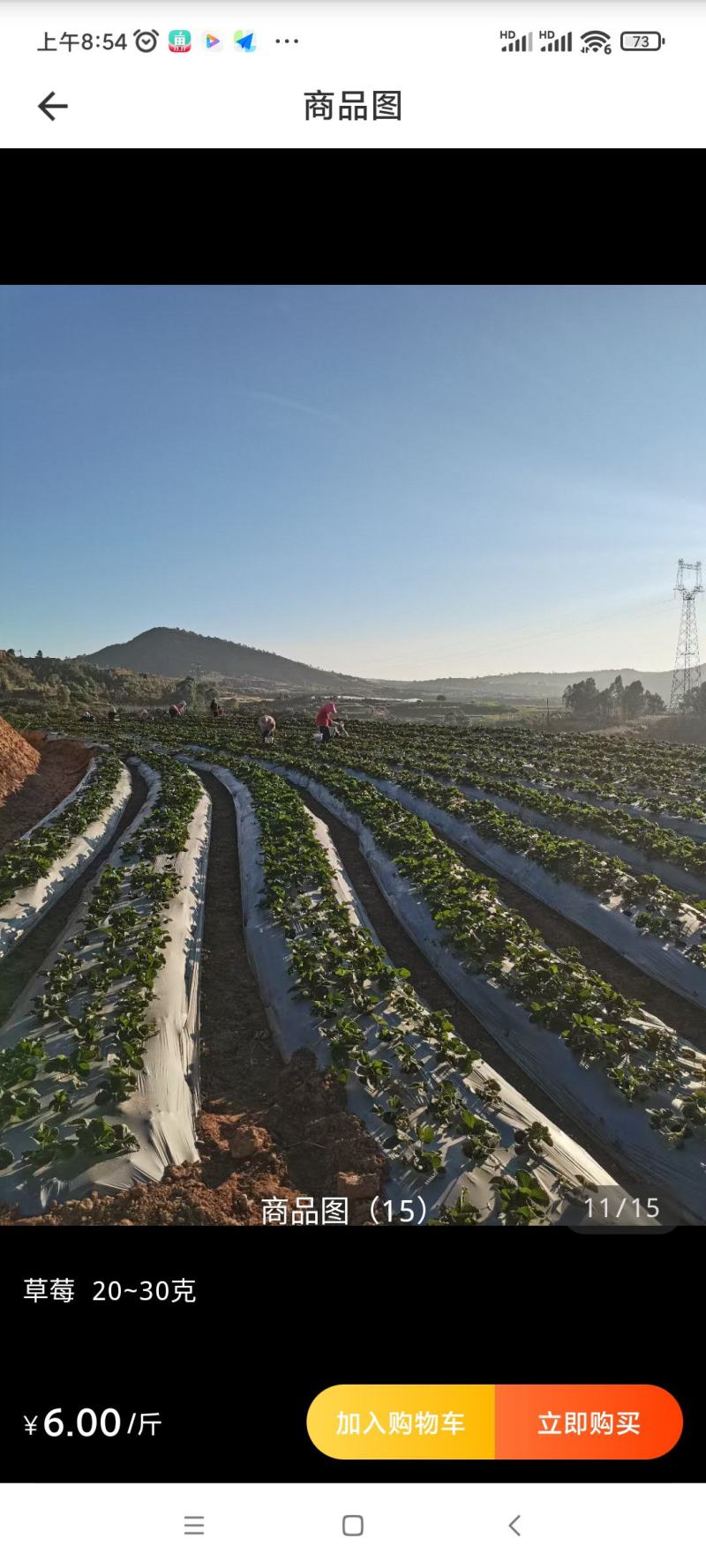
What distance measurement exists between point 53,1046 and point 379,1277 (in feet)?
14.8

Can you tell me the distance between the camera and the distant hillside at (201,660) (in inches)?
5236

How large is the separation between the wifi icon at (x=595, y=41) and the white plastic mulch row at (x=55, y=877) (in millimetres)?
9935

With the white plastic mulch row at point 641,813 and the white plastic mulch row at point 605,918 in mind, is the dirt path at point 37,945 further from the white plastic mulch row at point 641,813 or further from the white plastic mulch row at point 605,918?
the white plastic mulch row at point 641,813

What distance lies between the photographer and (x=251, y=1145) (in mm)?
4547

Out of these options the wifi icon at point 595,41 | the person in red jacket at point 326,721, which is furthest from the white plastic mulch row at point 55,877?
the person in red jacket at point 326,721

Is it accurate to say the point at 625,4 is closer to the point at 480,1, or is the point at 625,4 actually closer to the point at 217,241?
the point at 480,1

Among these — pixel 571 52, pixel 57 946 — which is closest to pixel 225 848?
pixel 57 946

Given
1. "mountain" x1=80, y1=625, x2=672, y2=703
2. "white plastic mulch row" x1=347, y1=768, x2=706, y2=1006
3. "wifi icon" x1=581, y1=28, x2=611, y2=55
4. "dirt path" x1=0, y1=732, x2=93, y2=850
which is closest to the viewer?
"wifi icon" x1=581, y1=28, x2=611, y2=55

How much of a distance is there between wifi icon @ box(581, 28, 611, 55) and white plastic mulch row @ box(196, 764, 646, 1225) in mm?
4444

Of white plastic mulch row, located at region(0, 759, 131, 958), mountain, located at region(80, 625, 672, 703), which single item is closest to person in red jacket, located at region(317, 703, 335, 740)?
white plastic mulch row, located at region(0, 759, 131, 958)

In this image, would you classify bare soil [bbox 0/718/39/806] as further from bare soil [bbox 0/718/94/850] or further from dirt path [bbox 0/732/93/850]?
dirt path [bbox 0/732/93/850]

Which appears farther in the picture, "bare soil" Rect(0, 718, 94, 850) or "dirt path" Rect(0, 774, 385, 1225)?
"bare soil" Rect(0, 718, 94, 850)

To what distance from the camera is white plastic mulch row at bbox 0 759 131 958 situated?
8955 millimetres

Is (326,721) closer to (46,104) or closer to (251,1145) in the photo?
(251,1145)
